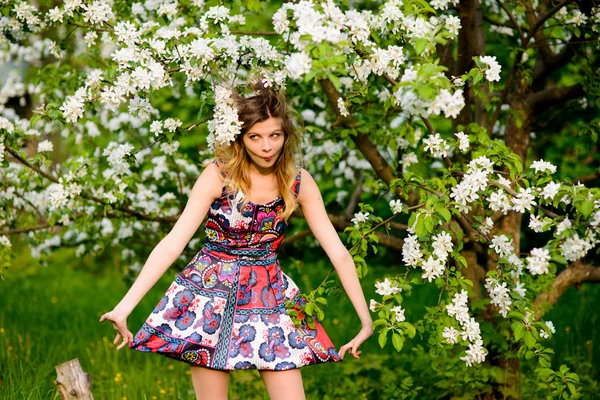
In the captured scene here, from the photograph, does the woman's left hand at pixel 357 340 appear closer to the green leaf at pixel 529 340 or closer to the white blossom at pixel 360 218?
the white blossom at pixel 360 218

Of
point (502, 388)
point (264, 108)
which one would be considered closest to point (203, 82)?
point (264, 108)

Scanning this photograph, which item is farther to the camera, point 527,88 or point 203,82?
point 527,88

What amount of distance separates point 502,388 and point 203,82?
→ 6.85 ft

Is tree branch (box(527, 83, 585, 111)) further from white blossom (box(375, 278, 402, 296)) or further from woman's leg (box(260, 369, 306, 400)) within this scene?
woman's leg (box(260, 369, 306, 400))

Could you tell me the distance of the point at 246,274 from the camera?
9.43ft

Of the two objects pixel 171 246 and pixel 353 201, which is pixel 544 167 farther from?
pixel 353 201

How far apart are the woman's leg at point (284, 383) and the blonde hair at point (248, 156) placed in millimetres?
584

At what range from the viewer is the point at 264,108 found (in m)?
2.78

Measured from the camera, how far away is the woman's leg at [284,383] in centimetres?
275

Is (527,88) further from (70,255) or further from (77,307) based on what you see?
(70,255)

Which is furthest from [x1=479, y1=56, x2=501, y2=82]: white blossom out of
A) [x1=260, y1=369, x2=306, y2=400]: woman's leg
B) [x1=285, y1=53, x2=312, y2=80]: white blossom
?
[x1=260, y1=369, x2=306, y2=400]: woman's leg

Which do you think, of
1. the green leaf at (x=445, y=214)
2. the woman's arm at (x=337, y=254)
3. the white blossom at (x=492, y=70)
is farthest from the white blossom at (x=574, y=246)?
the woman's arm at (x=337, y=254)

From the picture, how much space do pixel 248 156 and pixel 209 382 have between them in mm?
857

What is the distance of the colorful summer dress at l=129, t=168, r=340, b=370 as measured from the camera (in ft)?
9.04
